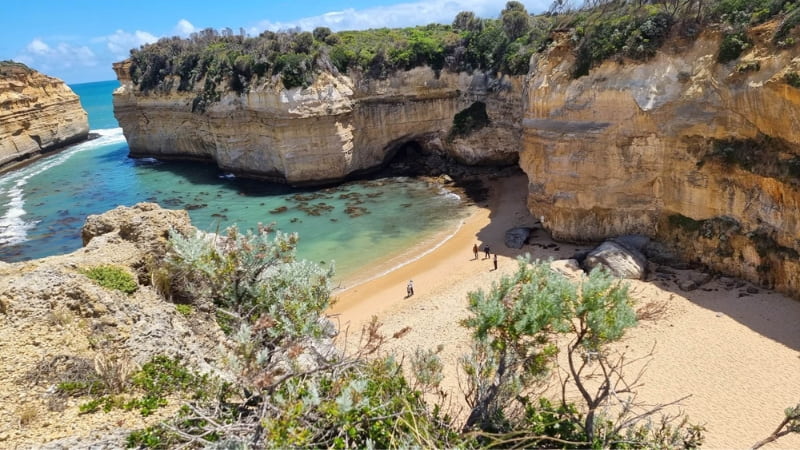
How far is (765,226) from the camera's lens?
17828 mm

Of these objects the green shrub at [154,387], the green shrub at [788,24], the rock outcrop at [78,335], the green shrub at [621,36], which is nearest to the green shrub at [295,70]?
the green shrub at [621,36]

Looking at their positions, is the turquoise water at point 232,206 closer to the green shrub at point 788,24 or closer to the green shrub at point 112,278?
the green shrub at point 112,278

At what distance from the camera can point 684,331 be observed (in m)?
15.8

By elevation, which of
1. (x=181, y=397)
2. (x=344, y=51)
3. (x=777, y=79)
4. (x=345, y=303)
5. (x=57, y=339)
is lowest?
(x=345, y=303)

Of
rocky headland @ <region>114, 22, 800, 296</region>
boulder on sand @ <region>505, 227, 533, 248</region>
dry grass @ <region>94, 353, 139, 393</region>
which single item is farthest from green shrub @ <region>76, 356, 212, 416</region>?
rocky headland @ <region>114, 22, 800, 296</region>

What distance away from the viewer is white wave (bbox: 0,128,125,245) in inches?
1222

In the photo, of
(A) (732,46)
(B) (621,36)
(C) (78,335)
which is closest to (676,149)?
(A) (732,46)

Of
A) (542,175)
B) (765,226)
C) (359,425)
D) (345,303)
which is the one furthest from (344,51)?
(359,425)

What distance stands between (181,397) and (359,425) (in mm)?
2973

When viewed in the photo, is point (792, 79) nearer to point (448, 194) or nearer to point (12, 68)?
point (448, 194)

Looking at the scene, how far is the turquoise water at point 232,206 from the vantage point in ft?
88.9

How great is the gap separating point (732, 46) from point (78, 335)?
70.6ft

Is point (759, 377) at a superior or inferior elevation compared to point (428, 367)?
inferior

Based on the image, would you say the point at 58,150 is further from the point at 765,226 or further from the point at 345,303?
the point at 765,226
